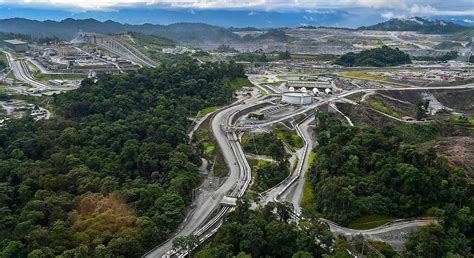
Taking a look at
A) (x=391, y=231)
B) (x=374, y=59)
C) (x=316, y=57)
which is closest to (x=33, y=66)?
(x=316, y=57)

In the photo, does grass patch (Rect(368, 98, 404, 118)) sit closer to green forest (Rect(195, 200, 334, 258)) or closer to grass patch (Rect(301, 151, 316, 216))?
grass patch (Rect(301, 151, 316, 216))

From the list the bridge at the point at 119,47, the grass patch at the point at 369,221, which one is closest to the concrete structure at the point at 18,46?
the bridge at the point at 119,47

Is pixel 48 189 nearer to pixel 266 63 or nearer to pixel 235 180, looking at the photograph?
pixel 235 180

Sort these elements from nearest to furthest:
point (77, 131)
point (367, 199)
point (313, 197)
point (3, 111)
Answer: point (367, 199) < point (313, 197) < point (77, 131) < point (3, 111)

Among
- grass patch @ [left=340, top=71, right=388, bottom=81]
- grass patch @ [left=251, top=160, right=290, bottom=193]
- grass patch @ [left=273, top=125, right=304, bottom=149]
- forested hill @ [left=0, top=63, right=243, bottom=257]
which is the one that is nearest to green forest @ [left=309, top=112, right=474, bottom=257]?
grass patch @ [left=251, top=160, right=290, bottom=193]

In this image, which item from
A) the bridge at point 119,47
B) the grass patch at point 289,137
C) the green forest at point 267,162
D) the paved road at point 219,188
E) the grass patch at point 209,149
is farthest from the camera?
the bridge at point 119,47

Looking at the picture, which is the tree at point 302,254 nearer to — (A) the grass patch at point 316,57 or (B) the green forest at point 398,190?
(B) the green forest at point 398,190

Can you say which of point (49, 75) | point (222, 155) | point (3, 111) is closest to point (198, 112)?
point (222, 155)
